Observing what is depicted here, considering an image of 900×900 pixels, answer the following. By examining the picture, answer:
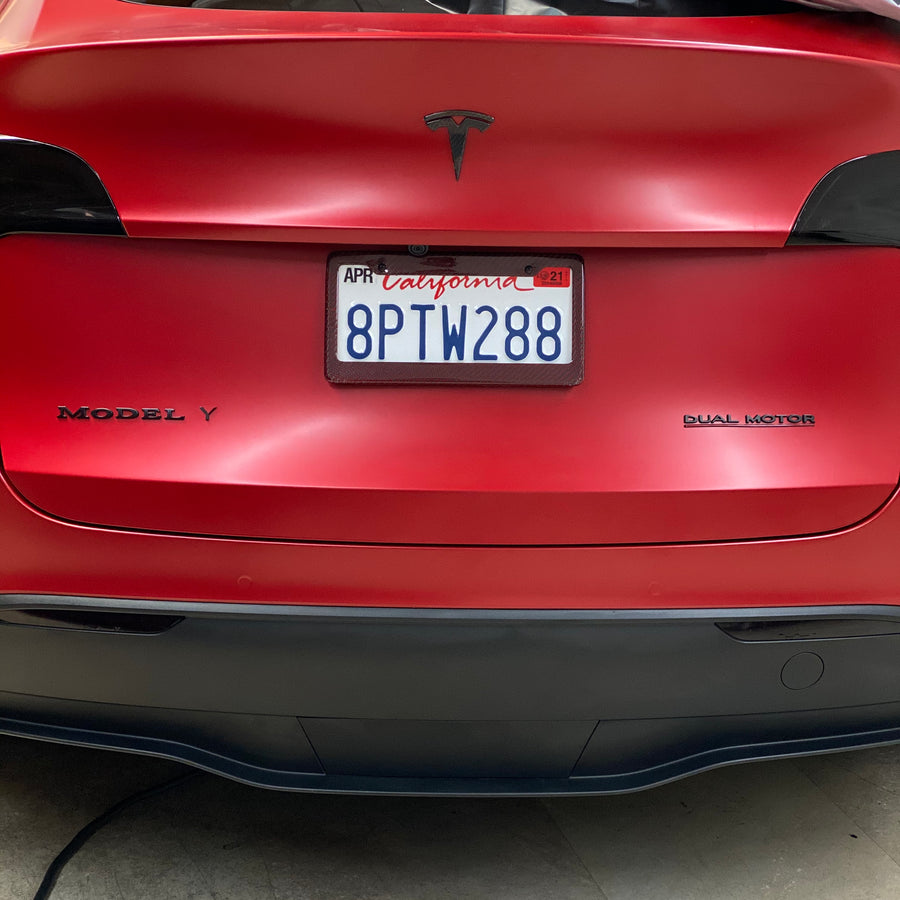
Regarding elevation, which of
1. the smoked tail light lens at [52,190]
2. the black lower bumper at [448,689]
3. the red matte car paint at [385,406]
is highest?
the smoked tail light lens at [52,190]

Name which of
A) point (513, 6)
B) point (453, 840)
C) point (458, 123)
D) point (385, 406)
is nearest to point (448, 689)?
point (385, 406)

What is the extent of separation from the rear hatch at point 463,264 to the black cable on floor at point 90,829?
27.9 inches

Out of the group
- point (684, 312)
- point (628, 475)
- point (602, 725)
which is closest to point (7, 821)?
point (602, 725)

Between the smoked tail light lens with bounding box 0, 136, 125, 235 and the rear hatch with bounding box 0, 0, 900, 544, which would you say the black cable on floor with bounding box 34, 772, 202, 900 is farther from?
the smoked tail light lens with bounding box 0, 136, 125, 235

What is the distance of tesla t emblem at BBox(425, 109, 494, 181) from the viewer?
1503 mm

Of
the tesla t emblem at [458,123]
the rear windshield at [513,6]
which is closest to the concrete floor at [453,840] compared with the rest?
the tesla t emblem at [458,123]

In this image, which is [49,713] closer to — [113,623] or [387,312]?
[113,623]

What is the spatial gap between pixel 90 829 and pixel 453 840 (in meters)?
0.66

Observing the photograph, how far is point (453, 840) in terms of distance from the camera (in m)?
2.13

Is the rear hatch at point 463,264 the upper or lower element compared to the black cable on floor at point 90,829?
upper

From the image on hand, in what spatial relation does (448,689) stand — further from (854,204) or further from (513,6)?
(513,6)

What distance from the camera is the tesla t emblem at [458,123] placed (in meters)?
1.50

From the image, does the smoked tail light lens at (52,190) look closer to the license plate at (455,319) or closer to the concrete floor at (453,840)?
the license plate at (455,319)

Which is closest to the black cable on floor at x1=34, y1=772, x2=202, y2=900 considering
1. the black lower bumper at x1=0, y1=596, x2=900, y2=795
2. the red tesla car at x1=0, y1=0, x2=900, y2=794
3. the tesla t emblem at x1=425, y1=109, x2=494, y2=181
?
the black lower bumper at x1=0, y1=596, x2=900, y2=795
